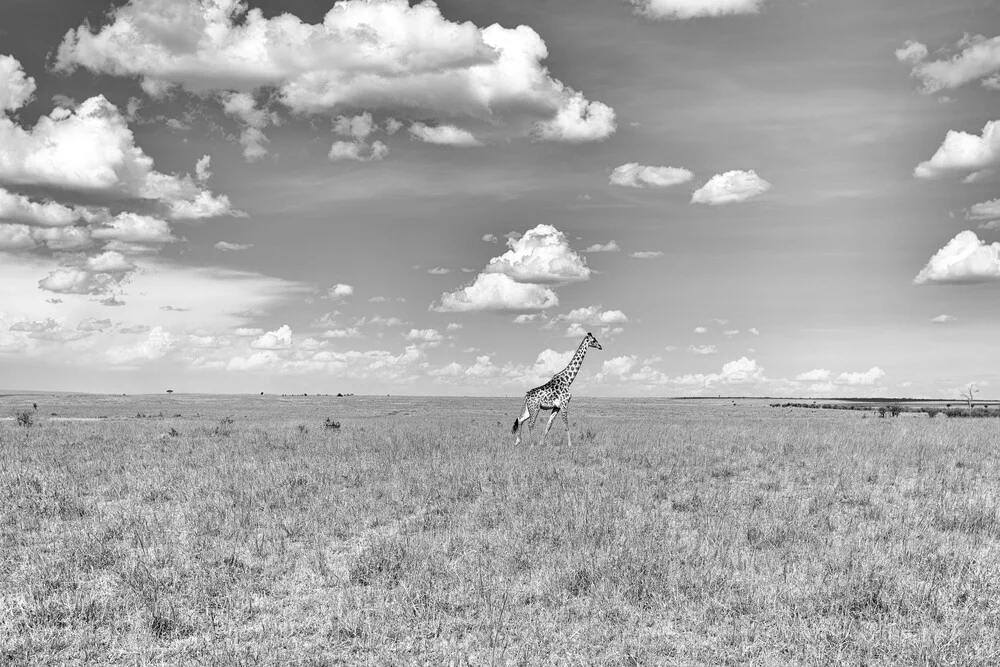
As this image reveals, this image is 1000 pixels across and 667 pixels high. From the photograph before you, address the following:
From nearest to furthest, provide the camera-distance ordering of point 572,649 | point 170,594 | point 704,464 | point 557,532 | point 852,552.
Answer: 1. point 572,649
2. point 170,594
3. point 852,552
4. point 557,532
5. point 704,464

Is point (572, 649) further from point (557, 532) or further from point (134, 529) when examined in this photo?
point (134, 529)

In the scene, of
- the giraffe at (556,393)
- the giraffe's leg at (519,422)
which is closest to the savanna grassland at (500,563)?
the giraffe's leg at (519,422)

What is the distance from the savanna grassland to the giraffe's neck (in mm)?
8942

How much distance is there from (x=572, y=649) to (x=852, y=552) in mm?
5261

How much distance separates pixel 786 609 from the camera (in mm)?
7645

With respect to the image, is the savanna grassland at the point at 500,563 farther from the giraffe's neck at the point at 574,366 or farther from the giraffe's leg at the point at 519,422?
the giraffe's neck at the point at 574,366

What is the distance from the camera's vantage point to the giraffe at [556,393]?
25803 millimetres

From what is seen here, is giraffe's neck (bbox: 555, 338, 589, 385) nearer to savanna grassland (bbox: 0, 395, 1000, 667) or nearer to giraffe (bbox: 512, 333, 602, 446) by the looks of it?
giraffe (bbox: 512, 333, 602, 446)

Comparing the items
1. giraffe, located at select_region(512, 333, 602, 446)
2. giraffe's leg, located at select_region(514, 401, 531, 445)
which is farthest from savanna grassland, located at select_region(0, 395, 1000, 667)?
giraffe, located at select_region(512, 333, 602, 446)

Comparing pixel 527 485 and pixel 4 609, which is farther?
pixel 527 485

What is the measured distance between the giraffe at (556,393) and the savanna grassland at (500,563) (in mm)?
7623

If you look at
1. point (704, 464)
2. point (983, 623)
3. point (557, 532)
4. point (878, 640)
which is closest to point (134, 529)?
point (557, 532)

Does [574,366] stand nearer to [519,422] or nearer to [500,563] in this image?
[519,422]

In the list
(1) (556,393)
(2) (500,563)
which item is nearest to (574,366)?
(1) (556,393)
